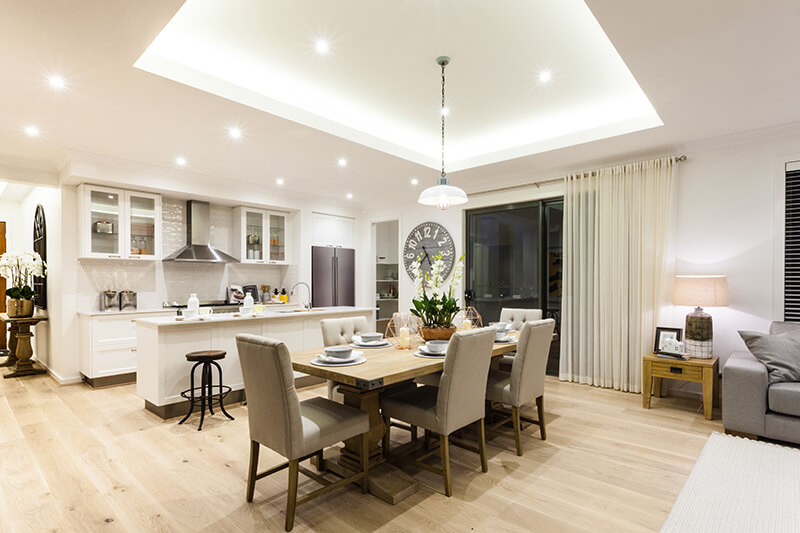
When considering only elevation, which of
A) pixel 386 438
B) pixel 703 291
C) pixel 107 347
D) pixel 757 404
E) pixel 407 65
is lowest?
pixel 386 438

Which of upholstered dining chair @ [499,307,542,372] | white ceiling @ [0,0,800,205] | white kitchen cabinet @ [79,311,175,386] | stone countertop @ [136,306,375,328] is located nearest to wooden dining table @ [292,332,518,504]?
stone countertop @ [136,306,375,328]

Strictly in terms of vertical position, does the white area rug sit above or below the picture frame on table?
below

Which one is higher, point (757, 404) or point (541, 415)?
point (757, 404)

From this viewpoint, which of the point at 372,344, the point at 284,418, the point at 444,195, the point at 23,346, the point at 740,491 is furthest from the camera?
the point at 23,346

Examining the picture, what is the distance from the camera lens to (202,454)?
2.96m

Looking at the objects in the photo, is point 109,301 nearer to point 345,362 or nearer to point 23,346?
point 23,346

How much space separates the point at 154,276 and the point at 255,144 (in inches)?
106

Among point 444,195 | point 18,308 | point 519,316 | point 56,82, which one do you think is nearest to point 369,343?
point 444,195

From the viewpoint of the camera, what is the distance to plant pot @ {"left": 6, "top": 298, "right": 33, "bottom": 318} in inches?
216

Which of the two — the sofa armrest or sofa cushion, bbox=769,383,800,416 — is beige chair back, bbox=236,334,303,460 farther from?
sofa cushion, bbox=769,383,800,416

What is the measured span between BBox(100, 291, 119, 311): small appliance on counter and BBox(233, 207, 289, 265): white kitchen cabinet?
1.58 metres

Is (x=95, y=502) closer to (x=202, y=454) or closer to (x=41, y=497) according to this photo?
(x=41, y=497)

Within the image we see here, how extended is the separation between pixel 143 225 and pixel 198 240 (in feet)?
2.30

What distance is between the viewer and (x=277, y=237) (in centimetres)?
660
